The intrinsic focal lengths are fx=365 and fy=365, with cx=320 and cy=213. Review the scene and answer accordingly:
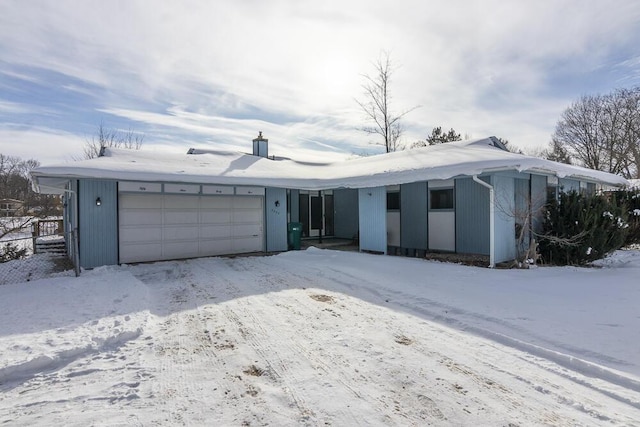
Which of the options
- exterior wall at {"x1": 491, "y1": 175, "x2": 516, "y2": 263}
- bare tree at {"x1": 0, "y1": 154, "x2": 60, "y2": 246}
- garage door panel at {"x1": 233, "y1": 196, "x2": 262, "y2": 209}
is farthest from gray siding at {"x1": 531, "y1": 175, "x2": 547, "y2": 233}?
bare tree at {"x1": 0, "y1": 154, "x2": 60, "y2": 246}

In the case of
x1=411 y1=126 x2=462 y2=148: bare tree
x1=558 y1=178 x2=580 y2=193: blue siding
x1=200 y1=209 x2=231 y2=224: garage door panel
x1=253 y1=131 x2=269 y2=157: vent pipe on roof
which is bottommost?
x1=200 y1=209 x2=231 y2=224: garage door panel

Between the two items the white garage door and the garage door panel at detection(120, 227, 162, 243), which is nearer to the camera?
the garage door panel at detection(120, 227, 162, 243)

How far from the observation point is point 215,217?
1158 cm

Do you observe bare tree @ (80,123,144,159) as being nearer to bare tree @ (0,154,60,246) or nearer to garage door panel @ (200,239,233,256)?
bare tree @ (0,154,60,246)

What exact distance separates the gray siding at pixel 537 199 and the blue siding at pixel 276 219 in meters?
7.51

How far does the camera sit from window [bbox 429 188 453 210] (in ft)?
34.5

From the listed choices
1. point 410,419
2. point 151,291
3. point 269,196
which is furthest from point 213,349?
point 269,196

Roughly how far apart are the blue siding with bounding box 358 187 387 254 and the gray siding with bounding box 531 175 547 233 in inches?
159

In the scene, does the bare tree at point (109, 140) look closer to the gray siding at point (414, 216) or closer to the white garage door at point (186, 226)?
the white garage door at point (186, 226)

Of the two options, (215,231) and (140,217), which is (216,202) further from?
(140,217)

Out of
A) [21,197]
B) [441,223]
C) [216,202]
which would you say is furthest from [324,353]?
[21,197]

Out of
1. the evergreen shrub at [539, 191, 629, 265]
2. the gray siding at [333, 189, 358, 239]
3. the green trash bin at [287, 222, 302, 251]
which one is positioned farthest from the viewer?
the gray siding at [333, 189, 358, 239]

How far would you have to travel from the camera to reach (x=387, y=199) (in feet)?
39.7

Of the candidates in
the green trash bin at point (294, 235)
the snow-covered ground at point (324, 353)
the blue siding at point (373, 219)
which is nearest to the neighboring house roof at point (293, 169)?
the blue siding at point (373, 219)
